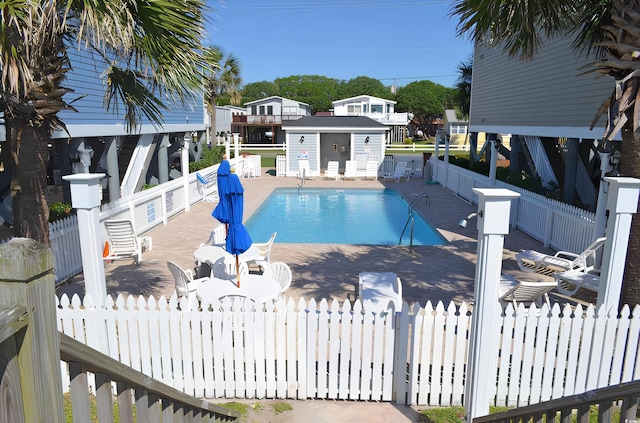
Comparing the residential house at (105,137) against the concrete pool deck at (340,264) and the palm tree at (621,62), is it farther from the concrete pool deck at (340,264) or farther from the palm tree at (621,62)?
the palm tree at (621,62)

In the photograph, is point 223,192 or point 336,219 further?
point 336,219

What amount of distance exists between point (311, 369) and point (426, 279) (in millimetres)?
4360

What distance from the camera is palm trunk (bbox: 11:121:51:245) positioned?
17.0ft

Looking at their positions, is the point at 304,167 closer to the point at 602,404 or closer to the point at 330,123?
the point at 330,123

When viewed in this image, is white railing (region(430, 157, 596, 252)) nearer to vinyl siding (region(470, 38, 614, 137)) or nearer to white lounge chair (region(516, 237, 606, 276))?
white lounge chair (region(516, 237, 606, 276))

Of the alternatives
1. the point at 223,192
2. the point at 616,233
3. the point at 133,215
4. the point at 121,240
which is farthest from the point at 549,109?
the point at 121,240

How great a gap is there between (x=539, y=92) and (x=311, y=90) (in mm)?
93541

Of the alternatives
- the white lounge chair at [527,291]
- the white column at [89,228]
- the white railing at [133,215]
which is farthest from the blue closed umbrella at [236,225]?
the white lounge chair at [527,291]

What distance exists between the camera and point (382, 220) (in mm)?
16469

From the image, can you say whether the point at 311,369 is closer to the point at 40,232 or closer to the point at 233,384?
the point at 233,384

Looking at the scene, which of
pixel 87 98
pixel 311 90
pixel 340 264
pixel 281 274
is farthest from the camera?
pixel 311 90

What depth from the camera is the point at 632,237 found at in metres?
5.50

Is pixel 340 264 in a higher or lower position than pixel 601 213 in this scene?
lower

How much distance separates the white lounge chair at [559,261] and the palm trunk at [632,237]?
95.7 inches
